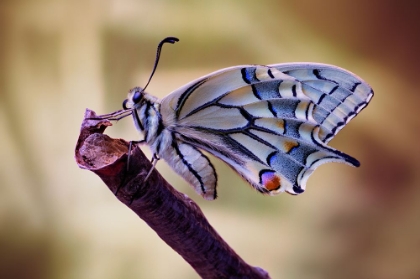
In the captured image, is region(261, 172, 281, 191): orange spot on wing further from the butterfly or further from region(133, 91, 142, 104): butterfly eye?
region(133, 91, 142, 104): butterfly eye

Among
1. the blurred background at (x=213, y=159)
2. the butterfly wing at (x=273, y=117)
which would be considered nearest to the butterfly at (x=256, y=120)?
the butterfly wing at (x=273, y=117)

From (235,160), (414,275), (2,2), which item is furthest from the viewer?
(414,275)

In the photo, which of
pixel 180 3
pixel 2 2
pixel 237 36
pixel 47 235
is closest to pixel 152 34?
pixel 180 3

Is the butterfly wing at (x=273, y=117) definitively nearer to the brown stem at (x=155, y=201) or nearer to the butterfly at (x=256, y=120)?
the butterfly at (x=256, y=120)

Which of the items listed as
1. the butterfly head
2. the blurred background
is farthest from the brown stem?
the blurred background

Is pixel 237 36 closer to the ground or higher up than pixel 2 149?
higher up

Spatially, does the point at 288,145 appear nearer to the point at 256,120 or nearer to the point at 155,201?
the point at 256,120

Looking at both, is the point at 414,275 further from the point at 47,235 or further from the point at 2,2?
the point at 2,2

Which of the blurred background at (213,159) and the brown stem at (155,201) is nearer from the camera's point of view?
the brown stem at (155,201)

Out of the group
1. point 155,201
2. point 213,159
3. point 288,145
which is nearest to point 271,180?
point 288,145
